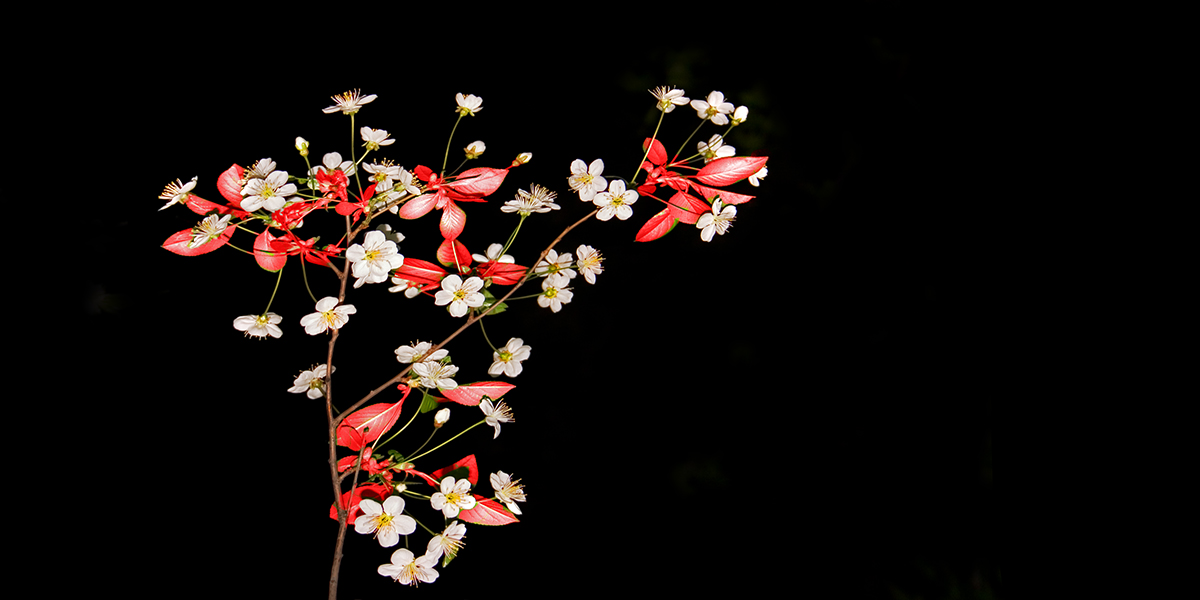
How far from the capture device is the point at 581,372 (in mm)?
1289

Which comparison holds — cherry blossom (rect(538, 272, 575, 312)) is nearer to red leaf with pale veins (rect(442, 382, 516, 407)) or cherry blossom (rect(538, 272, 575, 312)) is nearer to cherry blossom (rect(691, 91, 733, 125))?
red leaf with pale veins (rect(442, 382, 516, 407))

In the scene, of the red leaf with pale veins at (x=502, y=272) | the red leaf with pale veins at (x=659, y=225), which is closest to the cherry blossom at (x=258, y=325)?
the red leaf with pale veins at (x=502, y=272)

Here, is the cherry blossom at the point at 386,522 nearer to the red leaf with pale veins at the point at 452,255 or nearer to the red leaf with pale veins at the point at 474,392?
the red leaf with pale veins at the point at 474,392

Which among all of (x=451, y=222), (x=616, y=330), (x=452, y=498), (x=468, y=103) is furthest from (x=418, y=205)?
(x=616, y=330)

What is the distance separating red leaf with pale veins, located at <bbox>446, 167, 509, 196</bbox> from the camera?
87 centimetres

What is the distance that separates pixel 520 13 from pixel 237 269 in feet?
2.25

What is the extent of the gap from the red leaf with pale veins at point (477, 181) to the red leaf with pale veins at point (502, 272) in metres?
0.10

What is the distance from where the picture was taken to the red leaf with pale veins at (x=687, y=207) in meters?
0.95

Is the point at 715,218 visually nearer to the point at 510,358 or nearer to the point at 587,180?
the point at 587,180

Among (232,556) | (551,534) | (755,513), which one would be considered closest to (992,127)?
(755,513)

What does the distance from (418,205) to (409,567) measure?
0.44m

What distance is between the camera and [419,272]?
875 mm

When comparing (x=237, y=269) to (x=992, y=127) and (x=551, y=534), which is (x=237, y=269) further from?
(x=992, y=127)

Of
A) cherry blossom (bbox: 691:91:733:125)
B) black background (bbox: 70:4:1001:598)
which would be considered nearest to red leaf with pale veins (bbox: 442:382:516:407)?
black background (bbox: 70:4:1001:598)
